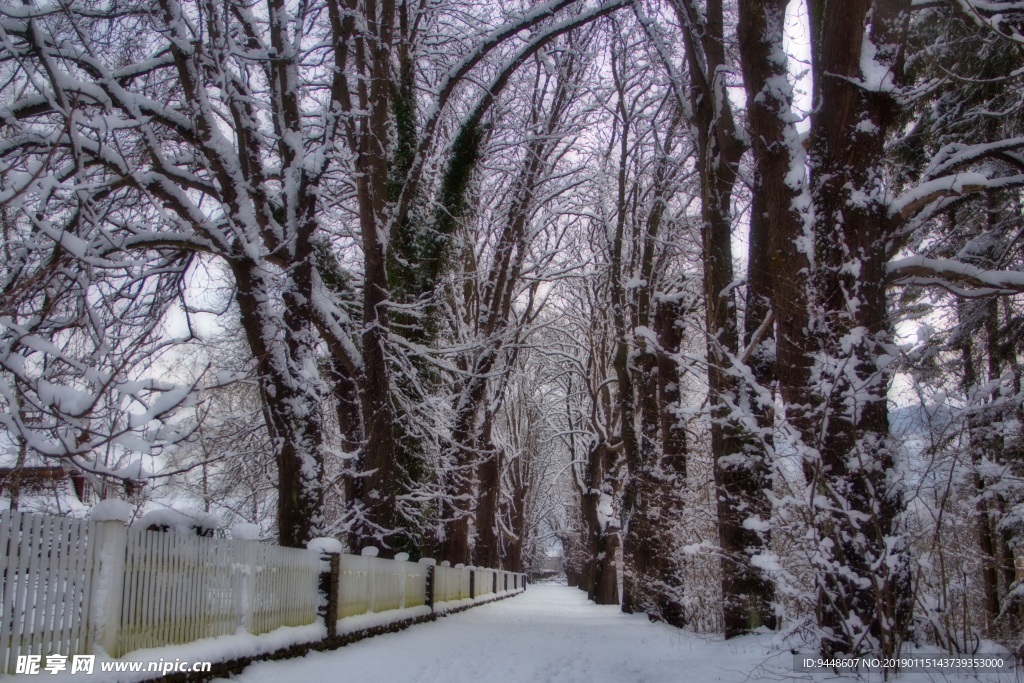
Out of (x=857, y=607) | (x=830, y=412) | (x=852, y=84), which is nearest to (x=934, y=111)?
(x=852, y=84)

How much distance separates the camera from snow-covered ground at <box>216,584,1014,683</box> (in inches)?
260

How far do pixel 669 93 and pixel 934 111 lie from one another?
4820 mm

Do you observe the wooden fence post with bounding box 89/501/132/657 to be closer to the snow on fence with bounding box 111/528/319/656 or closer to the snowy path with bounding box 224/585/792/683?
the snow on fence with bounding box 111/528/319/656

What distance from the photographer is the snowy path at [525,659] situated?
671cm

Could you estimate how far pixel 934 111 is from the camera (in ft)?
42.8

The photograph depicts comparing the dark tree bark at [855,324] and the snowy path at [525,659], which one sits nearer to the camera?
the dark tree bark at [855,324]

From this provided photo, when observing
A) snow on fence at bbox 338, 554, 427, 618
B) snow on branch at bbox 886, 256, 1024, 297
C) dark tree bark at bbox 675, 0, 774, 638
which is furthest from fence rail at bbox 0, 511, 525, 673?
snow on branch at bbox 886, 256, 1024, 297

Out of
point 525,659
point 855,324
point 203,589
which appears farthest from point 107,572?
point 855,324

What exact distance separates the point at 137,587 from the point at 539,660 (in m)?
4.60

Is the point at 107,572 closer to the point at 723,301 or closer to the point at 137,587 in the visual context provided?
the point at 137,587

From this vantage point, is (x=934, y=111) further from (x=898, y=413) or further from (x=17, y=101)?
(x=17, y=101)

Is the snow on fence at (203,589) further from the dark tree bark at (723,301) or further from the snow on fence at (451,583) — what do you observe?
the snow on fence at (451,583)

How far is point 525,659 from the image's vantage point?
27.7 ft

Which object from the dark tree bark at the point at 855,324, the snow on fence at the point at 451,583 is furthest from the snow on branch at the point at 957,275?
the snow on fence at the point at 451,583
